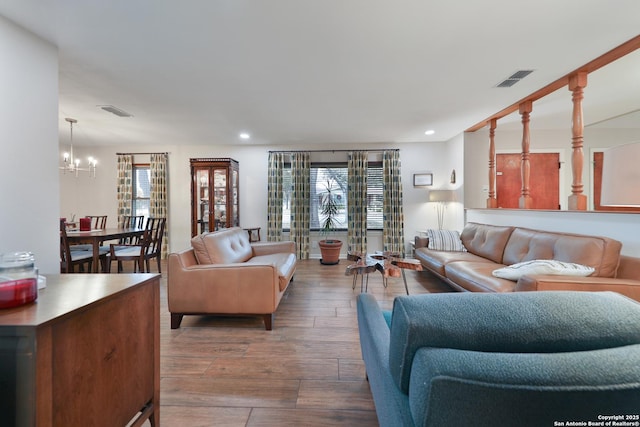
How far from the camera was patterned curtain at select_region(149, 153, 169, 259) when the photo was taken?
5859mm

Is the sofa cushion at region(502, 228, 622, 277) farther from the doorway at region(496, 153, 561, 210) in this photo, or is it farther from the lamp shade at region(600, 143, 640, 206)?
the doorway at region(496, 153, 561, 210)

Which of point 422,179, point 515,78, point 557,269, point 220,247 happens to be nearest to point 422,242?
point 422,179

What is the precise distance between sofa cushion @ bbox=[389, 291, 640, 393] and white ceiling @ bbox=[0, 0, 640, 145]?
2038mm

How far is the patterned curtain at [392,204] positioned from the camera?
5695mm

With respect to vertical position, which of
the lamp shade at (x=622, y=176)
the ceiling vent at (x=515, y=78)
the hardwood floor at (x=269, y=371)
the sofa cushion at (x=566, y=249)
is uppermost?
the ceiling vent at (x=515, y=78)

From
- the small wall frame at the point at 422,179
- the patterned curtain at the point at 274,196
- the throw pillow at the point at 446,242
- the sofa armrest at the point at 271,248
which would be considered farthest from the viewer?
the patterned curtain at the point at 274,196

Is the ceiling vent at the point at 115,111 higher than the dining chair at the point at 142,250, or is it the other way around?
the ceiling vent at the point at 115,111

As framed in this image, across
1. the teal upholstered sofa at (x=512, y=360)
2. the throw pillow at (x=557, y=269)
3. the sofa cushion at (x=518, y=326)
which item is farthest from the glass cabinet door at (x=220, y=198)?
the sofa cushion at (x=518, y=326)

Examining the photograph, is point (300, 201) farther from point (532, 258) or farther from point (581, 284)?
point (581, 284)

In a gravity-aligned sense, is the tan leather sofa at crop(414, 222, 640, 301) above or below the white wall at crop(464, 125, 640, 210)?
below

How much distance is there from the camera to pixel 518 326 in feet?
2.27

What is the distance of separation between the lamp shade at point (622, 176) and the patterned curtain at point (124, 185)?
722cm

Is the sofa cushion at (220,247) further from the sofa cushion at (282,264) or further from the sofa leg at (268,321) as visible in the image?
the sofa leg at (268,321)

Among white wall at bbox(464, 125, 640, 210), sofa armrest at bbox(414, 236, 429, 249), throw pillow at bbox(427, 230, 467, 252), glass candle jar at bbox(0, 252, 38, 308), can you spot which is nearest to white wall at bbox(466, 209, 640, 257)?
throw pillow at bbox(427, 230, 467, 252)
